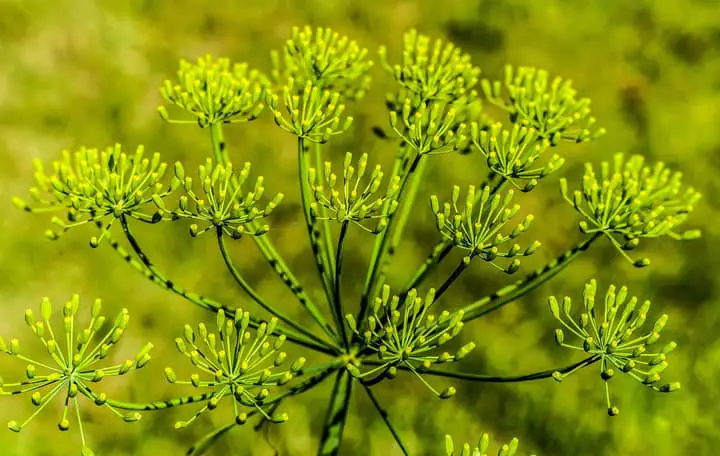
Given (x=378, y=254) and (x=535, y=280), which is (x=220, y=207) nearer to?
(x=378, y=254)

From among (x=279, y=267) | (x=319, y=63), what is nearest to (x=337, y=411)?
(x=279, y=267)

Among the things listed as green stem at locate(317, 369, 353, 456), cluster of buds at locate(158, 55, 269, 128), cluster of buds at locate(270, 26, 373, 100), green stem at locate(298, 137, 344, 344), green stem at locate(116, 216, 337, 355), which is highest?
cluster of buds at locate(270, 26, 373, 100)

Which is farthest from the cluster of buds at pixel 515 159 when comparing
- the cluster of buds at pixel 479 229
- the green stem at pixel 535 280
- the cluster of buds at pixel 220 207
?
the cluster of buds at pixel 220 207

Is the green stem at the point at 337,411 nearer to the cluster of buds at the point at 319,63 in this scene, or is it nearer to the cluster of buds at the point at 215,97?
the cluster of buds at the point at 215,97

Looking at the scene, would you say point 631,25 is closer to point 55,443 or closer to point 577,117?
point 577,117

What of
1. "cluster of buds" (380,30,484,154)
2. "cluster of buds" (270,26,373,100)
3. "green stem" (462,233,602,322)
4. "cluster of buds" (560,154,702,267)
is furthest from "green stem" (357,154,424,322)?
"cluster of buds" (560,154,702,267)

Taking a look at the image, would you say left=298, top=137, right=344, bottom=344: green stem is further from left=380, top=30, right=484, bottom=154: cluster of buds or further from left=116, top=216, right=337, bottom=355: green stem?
left=380, top=30, right=484, bottom=154: cluster of buds
